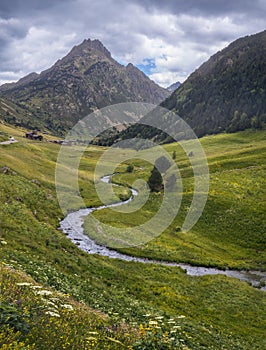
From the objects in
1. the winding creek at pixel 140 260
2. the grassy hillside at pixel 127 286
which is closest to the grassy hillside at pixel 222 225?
the grassy hillside at pixel 127 286

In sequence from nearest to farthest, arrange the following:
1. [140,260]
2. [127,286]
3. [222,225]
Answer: [127,286] → [140,260] → [222,225]

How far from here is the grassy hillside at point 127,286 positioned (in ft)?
37.4

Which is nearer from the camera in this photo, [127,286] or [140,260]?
[127,286]

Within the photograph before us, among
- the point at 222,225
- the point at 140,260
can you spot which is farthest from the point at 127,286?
the point at 222,225

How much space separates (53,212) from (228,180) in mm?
47706

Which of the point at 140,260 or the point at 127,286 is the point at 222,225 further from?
the point at 127,286

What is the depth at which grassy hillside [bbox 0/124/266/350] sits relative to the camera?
37.4ft

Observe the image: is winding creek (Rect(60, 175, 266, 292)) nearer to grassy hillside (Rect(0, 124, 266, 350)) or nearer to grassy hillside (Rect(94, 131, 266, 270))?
grassy hillside (Rect(94, 131, 266, 270))

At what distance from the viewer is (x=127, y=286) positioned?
33219 millimetres

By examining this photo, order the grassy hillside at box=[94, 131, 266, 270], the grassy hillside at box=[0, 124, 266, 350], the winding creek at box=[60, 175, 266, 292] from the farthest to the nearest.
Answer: the grassy hillside at box=[94, 131, 266, 270] < the winding creek at box=[60, 175, 266, 292] < the grassy hillside at box=[0, 124, 266, 350]

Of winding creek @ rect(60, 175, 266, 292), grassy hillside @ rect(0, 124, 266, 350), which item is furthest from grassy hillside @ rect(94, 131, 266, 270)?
winding creek @ rect(60, 175, 266, 292)

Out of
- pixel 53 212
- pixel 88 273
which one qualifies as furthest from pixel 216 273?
pixel 53 212

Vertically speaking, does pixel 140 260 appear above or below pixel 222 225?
below

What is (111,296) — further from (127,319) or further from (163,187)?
(163,187)
